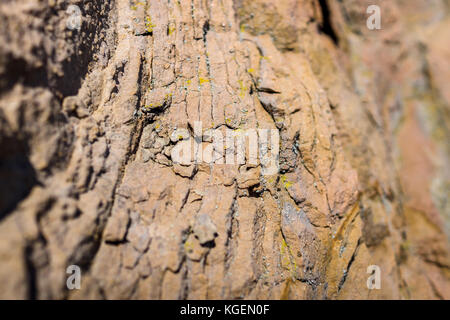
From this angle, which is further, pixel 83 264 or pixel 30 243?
pixel 83 264

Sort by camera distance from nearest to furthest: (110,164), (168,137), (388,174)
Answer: (110,164)
(168,137)
(388,174)

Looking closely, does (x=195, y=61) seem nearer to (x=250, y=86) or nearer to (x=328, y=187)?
(x=250, y=86)

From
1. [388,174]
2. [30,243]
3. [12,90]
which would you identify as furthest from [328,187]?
[12,90]

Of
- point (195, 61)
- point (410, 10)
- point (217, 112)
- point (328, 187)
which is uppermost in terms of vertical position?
point (410, 10)

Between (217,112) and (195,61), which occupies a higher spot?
(195,61)

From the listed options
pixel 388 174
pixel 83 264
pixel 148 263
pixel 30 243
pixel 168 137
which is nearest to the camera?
pixel 30 243

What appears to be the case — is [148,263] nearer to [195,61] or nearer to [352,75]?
[195,61]
